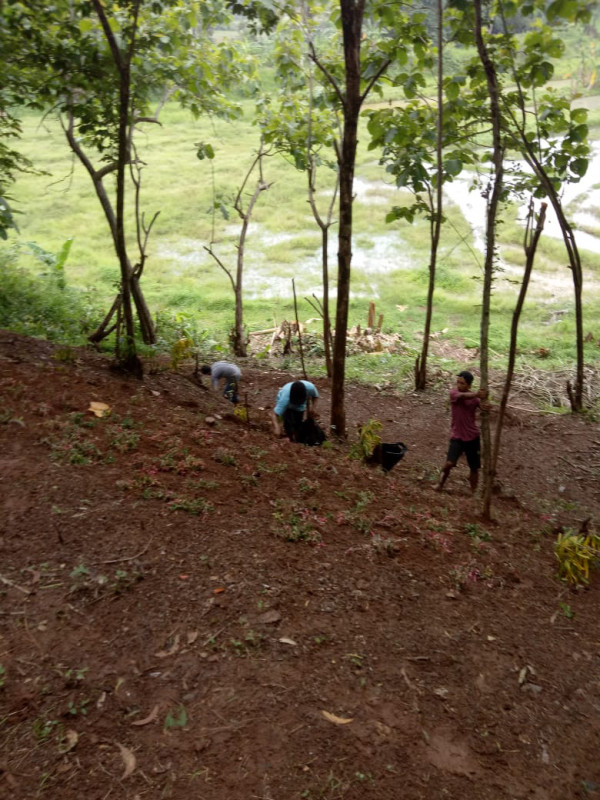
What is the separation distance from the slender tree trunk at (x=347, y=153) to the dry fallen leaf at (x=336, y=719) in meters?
3.51

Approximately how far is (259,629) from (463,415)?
11.1 ft

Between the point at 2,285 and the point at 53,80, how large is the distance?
12.3 ft

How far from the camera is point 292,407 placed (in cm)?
604

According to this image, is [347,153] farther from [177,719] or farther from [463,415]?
[177,719]

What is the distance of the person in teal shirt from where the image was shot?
5895 mm

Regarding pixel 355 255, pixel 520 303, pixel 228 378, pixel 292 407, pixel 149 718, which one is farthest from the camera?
pixel 355 255

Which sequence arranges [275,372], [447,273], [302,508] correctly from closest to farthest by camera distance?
[302,508] < [275,372] < [447,273]

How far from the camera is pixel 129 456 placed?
4430 mm

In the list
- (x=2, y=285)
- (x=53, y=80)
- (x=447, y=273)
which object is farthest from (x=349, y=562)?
(x=447, y=273)

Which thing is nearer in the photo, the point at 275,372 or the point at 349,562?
the point at 349,562

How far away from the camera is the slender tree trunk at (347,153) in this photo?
4.93 metres

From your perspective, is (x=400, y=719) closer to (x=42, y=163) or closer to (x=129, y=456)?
(x=129, y=456)

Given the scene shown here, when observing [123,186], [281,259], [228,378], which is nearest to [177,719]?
[123,186]

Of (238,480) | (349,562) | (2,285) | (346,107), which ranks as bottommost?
(349,562)
